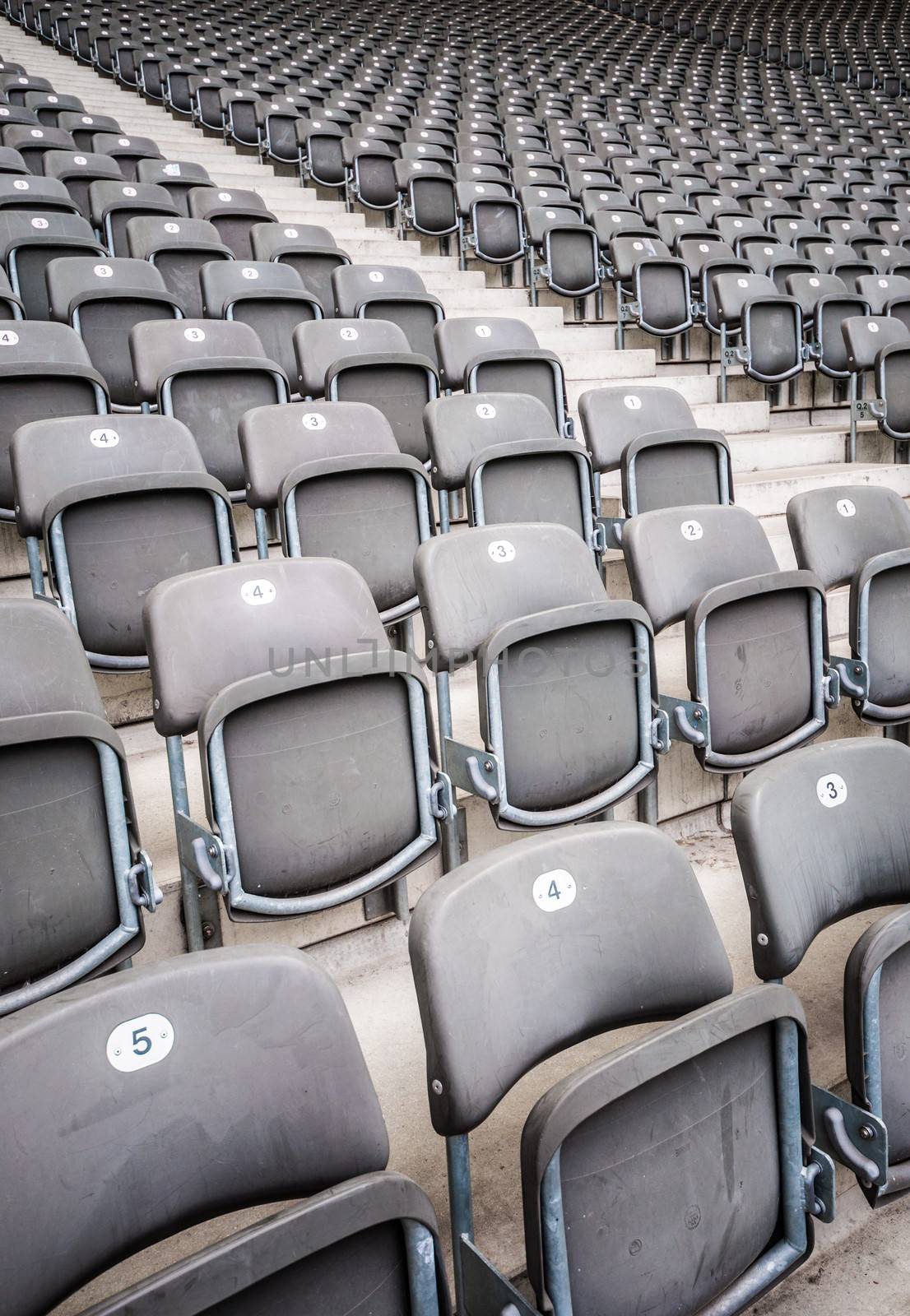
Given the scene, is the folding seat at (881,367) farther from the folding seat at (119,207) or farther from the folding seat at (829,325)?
the folding seat at (119,207)

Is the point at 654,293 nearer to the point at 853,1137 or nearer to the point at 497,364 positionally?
the point at 497,364

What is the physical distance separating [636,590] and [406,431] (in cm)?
94

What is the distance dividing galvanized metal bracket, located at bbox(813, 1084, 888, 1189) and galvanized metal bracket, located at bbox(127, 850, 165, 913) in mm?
718

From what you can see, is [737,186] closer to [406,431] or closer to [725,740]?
[406,431]

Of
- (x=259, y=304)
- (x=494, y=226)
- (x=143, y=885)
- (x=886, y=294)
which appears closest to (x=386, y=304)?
(x=259, y=304)

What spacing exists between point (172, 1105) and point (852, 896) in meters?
0.77

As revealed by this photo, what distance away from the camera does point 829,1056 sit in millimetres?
1281

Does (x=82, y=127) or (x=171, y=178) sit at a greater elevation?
(x=82, y=127)

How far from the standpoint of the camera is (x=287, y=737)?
125 centimetres

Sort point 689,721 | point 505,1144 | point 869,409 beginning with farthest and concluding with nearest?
point 869,409, point 689,721, point 505,1144

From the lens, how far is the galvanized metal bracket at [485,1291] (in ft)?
2.52

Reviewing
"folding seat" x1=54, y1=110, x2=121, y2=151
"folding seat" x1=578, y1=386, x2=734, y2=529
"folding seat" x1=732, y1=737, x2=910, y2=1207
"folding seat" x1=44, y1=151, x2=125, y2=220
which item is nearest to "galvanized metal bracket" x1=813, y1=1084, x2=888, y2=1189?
"folding seat" x1=732, y1=737, x2=910, y2=1207

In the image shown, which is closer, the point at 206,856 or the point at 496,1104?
the point at 496,1104

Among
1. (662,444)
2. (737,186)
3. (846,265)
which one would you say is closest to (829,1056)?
(662,444)
